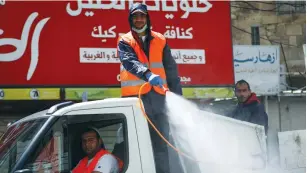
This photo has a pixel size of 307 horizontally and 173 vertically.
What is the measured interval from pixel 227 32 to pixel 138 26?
21.0 ft

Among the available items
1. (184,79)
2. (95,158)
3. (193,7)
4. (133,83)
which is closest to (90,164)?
(95,158)

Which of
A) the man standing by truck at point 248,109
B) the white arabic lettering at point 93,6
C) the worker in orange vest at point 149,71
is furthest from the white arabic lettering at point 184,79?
the worker in orange vest at point 149,71

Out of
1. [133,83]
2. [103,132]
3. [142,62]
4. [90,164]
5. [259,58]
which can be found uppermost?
[259,58]

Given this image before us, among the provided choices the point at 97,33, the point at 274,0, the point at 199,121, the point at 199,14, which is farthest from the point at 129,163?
the point at 274,0

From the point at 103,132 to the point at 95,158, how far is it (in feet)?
0.66

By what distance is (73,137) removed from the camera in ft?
12.9

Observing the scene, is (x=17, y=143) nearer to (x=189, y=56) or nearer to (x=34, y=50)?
(x=34, y=50)

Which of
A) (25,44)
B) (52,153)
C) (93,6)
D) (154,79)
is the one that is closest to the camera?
(52,153)

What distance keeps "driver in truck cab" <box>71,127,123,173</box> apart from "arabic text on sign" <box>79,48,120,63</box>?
19.2ft

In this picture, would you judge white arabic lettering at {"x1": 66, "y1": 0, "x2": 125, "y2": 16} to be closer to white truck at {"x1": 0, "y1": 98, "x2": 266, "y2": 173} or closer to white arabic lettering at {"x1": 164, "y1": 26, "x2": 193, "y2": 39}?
white arabic lettering at {"x1": 164, "y1": 26, "x2": 193, "y2": 39}

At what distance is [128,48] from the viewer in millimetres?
4254

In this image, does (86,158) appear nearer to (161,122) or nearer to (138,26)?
(161,122)

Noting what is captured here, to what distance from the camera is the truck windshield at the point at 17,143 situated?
379 cm

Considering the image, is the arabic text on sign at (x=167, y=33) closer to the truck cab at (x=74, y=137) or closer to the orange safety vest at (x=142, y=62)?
the orange safety vest at (x=142, y=62)
